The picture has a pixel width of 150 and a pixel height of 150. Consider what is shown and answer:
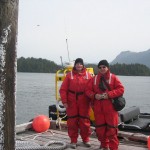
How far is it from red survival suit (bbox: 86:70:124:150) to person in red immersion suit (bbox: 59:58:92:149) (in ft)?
0.59

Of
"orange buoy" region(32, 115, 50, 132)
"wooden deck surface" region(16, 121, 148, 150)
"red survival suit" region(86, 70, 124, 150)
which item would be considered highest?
"red survival suit" region(86, 70, 124, 150)

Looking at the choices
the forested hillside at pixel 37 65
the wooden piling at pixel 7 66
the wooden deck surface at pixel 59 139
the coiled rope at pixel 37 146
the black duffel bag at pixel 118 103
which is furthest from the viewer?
the forested hillside at pixel 37 65

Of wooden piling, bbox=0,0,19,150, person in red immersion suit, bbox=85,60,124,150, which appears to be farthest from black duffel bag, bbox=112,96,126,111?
wooden piling, bbox=0,0,19,150

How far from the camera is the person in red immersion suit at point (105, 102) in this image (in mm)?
5203

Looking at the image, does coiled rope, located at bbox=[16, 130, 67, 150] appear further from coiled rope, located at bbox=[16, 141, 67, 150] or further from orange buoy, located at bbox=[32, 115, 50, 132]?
orange buoy, located at bbox=[32, 115, 50, 132]

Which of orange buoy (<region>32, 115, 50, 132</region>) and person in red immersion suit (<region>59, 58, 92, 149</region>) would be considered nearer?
person in red immersion suit (<region>59, 58, 92, 149</region>)

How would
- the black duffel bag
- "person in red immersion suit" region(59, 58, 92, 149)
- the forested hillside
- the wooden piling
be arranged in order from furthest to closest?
1. the forested hillside
2. "person in red immersion suit" region(59, 58, 92, 149)
3. the black duffel bag
4. the wooden piling

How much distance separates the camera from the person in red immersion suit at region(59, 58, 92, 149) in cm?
553

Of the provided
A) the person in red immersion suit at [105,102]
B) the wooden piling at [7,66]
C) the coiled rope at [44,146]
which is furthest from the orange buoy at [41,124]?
the wooden piling at [7,66]

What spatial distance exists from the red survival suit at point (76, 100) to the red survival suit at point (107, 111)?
0.18m

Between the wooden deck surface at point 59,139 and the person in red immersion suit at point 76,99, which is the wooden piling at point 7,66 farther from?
the wooden deck surface at point 59,139

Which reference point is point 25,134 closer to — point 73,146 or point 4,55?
point 73,146

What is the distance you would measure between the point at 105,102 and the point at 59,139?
1538 millimetres

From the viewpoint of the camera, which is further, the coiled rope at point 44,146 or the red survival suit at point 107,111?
the coiled rope at point 44,146
